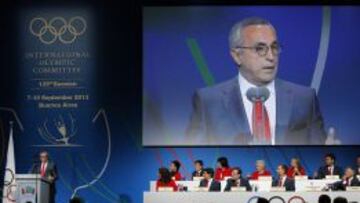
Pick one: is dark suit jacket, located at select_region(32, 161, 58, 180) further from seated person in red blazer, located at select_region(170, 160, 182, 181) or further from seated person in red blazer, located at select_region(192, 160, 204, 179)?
seated person in red blazer, located at select_region(192, 160, 204, 179)

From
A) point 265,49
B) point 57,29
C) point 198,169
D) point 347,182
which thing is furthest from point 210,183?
point 57,29

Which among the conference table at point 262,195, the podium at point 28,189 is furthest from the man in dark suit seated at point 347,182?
the podium at point 28,189

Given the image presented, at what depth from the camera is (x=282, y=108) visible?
13.0 metres

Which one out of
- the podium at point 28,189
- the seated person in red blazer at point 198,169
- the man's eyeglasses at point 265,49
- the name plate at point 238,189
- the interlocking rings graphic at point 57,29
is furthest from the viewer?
the interlocking rings graphic at point 57,29

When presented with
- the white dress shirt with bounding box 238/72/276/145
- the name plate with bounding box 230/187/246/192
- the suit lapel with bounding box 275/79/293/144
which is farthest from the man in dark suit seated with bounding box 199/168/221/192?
the suit lapel with bounding box 275/79/293/144

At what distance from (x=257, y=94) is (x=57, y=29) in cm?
404

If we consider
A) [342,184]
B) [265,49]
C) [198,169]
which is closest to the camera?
[342,184]

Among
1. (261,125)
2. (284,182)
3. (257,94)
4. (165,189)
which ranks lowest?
(165,189)

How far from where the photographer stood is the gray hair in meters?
13.0

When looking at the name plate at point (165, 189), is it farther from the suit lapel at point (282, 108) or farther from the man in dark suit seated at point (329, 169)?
the suit lapel at point (282, 108)

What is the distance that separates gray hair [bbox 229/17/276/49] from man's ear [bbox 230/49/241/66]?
0.31 ft

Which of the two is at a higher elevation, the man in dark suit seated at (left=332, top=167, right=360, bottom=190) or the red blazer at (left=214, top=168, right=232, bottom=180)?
the red blazer at (left=214, top=168, right=232, bottom=180)

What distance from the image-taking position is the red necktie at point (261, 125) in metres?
12.8

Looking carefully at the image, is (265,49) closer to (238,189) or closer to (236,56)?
(236,56)
